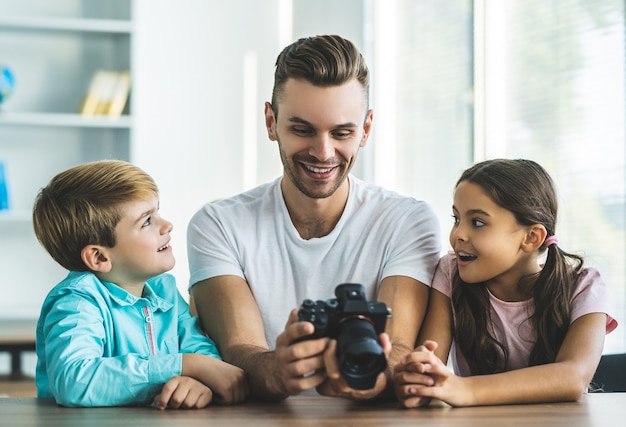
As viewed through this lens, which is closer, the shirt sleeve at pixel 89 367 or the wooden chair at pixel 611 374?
the shirt sleeve at pixel 89 367

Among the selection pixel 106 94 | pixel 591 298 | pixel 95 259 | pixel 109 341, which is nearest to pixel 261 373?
pixel 109 341

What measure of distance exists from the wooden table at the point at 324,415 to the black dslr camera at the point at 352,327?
7 centimetres

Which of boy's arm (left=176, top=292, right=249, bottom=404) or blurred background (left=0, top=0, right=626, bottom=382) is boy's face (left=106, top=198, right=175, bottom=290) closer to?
boy's arm (left=176, top=292, right=249, bottom=404)

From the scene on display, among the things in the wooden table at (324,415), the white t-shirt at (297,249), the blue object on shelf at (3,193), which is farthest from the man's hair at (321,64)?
the blue object on shelf at (3,193)

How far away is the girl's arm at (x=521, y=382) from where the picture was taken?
140 cm

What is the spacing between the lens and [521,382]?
1.47 meters

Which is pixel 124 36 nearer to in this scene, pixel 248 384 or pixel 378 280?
pixel 378 280

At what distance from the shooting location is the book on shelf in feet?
14.5

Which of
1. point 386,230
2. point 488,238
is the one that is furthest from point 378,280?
point 488,238

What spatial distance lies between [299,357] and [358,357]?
0.31 feet

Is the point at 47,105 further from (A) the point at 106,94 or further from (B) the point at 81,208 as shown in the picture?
(B) the point at 81,208

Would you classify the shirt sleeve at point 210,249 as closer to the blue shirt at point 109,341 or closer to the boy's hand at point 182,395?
the blue shirt at point 109,341

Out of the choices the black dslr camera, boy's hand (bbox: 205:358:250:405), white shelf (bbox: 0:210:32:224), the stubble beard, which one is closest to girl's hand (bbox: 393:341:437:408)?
the black dslr camera

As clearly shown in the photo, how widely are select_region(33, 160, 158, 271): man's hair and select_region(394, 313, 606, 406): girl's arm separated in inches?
25.5
